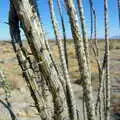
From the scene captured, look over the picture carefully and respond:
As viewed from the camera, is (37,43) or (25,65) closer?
(37,43)

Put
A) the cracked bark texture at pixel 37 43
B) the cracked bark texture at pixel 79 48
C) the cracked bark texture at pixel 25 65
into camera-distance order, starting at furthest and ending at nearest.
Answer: the cracked bark texture at pixel 79 48
the cracked bark texture at pixel 25 65
the cracked bark texture at pixel 37 43

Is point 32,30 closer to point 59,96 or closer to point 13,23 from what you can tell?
point 13,23

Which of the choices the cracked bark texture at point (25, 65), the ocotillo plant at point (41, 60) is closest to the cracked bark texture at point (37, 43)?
the ocotillo plant at point (41, 60)

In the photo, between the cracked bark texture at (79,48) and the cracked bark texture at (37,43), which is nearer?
the cracked bark texture at (37,43)

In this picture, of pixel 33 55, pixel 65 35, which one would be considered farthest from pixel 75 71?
pixel 33 55

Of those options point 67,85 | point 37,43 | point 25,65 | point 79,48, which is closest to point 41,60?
point 37,43

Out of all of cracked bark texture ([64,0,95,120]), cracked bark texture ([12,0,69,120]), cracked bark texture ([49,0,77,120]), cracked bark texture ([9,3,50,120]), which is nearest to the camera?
cracked bark texture ([12,0,69,120])

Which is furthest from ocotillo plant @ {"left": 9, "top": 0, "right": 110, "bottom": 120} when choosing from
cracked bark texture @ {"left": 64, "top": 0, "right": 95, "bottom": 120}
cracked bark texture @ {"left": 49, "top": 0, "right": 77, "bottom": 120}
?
cracked bark texture @ {"left": 49, "top": 0, "right": 77, "bottom": 120}

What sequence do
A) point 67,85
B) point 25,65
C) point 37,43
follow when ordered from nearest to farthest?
point 37,43
point 25,65
point 67,85

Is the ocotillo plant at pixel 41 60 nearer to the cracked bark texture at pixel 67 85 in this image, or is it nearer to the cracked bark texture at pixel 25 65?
the cracked bark texture at pixel 25 65

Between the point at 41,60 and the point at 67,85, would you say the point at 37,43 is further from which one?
Answer: the point at 67,85

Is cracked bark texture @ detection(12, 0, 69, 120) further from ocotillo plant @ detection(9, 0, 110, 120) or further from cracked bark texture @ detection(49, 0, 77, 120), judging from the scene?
cracked bark texture @ detection(49, 0, 77, 120)

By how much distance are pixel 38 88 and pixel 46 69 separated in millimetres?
360

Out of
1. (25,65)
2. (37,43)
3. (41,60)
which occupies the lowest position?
(25,65)
